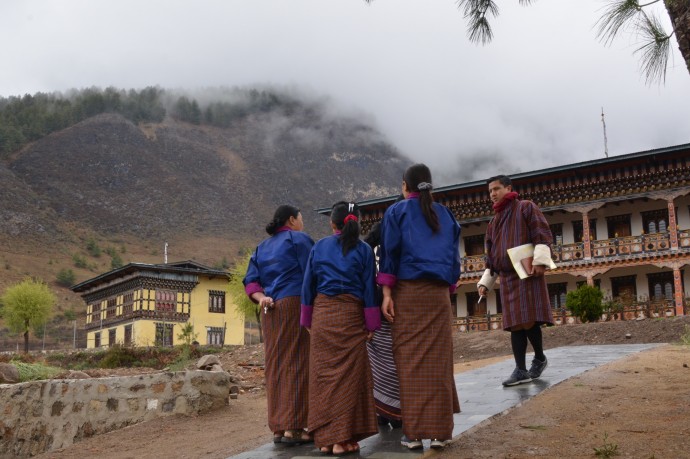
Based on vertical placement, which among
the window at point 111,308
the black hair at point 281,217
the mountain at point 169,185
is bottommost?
the black hair at point 281,217

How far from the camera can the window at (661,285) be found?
91.0 ft

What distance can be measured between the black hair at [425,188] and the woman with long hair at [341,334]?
1.66ft

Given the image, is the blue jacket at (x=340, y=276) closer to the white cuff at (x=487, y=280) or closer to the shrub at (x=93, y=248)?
the white cuff at (x=487, y=280)

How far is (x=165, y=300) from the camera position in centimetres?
4781

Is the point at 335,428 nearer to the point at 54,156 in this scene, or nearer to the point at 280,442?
the point at 280,442

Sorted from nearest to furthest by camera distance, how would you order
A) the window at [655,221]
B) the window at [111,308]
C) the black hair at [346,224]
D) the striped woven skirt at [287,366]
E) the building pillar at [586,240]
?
the black hair at [346,224], the striped woven skirt at [287,366], the window at [655,221], the building pillar at [586,240], the window at [111,308]

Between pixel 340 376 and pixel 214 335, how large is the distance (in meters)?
44.9

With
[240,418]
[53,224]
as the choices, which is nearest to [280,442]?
[240,418]

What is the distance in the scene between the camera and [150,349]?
32.3 m

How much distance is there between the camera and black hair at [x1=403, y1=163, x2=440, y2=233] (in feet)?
16.6

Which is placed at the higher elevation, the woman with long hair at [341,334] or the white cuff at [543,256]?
the white cuff at [543,256]

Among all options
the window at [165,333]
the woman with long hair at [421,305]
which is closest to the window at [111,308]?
the window at [165,333]

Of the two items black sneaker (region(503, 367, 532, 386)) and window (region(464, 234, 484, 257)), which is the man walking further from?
window (region(464, 234, 484, 257))

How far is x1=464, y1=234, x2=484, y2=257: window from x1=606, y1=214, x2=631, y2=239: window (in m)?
5.19
